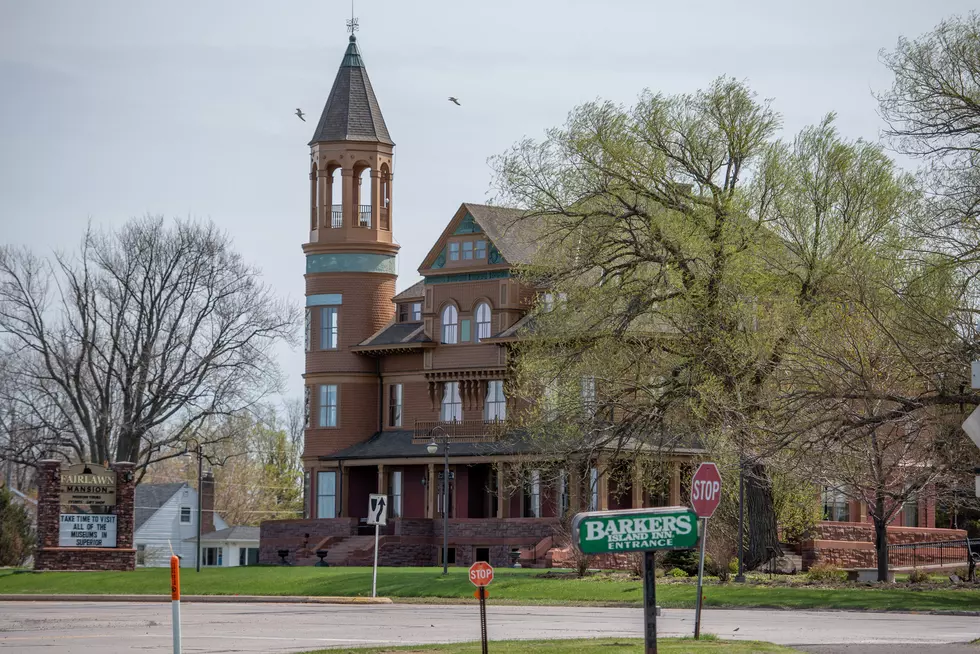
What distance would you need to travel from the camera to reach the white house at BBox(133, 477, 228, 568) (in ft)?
279

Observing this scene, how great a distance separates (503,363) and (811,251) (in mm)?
21952

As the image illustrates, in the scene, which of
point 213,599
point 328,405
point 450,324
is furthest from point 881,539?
point 328,405

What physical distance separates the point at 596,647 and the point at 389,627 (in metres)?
7.64

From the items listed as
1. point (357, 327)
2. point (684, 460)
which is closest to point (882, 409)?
point (684, 460)

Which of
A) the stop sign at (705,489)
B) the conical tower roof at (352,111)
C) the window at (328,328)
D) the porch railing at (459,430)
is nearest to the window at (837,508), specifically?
the porch railing at (459,430)

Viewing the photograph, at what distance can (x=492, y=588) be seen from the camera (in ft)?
117

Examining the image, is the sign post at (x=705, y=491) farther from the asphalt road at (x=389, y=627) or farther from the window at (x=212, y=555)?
the window at (x=212, y=555)

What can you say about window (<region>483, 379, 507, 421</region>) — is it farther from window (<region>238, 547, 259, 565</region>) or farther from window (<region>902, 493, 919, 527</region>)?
window (<region>238, 547, 259, 565</region>)

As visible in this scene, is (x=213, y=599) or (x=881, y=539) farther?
(x=881, y=539)

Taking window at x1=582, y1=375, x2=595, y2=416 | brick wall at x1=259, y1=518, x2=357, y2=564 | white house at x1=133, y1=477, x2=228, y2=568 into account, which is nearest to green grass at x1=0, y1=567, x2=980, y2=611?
window at x1=582, y1=375, x2=595, y2=416

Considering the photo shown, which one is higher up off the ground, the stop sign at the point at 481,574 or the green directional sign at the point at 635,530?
the green directional sign at the point at 635,530

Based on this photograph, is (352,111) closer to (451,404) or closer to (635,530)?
(451,404)

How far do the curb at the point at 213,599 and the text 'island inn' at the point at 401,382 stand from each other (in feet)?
52.8

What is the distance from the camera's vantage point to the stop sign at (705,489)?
19.3m
